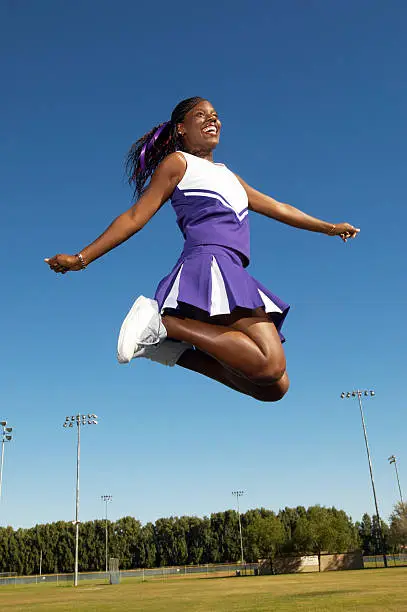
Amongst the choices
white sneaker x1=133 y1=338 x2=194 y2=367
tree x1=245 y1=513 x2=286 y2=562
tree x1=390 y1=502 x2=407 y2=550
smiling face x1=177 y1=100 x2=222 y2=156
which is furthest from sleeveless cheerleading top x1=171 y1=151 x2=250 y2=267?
tree x1=245 y1=513 x2=286 y2=562

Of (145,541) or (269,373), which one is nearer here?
(269,373)

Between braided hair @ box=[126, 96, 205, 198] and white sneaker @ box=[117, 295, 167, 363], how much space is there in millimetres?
1138

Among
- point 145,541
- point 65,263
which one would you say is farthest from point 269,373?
point 145,541

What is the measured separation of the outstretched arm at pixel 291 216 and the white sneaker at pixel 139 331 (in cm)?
125

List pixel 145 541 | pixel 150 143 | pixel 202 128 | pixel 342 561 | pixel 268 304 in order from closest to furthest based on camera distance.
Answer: pixel 268 304, pixel 202 128, pixel 150 143, pixel 342 561, pixel 145 541

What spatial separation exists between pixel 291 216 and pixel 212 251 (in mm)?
970

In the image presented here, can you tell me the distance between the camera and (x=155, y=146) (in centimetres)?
359

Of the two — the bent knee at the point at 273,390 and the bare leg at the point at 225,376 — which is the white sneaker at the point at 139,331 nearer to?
the bare leg at the point at 225,376

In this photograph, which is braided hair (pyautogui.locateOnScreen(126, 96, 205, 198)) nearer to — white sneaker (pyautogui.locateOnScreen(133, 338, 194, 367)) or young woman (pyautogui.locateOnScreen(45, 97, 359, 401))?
young woman (pyautogui.locateOnScreen(45, 97, 359, 401))

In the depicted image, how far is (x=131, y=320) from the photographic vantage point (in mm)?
2691

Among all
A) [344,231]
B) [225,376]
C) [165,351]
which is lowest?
[225,376]

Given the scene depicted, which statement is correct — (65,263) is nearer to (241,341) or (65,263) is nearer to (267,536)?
(241,341)

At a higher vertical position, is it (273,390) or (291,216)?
(291,216)

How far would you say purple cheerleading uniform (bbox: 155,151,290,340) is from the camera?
8.90ft
